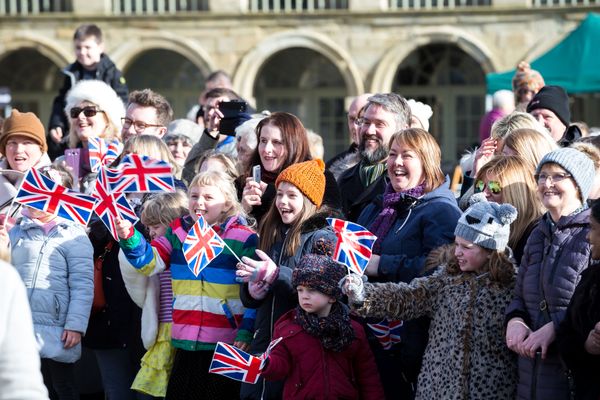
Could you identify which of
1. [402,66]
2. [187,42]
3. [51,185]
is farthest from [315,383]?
[402,66]

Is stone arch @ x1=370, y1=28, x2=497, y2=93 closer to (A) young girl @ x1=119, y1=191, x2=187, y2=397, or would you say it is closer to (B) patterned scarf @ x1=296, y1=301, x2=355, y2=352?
(A) young girl @ x1=119, y1=191, x2=187, y2=397

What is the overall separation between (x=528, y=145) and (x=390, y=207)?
2.71 ft

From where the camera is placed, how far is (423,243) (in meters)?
5.86

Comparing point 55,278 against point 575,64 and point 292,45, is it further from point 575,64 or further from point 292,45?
point 292,45

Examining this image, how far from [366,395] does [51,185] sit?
6.72 feet

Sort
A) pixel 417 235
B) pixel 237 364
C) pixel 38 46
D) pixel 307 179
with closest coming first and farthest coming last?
pixel 237 364 → pixel 417 235 → pixel 307 179 → pixel 38 46

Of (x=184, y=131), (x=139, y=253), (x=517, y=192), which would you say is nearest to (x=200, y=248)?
(x=139, y=253)

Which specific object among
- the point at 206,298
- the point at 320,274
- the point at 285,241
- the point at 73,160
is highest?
the point at 73,160

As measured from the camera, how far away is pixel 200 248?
5.89 m

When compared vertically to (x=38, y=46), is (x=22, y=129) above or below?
below

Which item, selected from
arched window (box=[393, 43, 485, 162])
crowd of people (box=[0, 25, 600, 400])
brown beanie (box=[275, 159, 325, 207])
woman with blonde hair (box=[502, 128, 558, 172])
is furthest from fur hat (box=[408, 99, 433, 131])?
arched window (box=[393, 43, 485, 162])

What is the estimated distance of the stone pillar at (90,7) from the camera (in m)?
22.0

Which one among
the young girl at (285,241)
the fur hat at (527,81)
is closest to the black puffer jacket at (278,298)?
the young girl at (285,241)

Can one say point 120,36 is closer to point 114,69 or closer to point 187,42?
point 187,42
